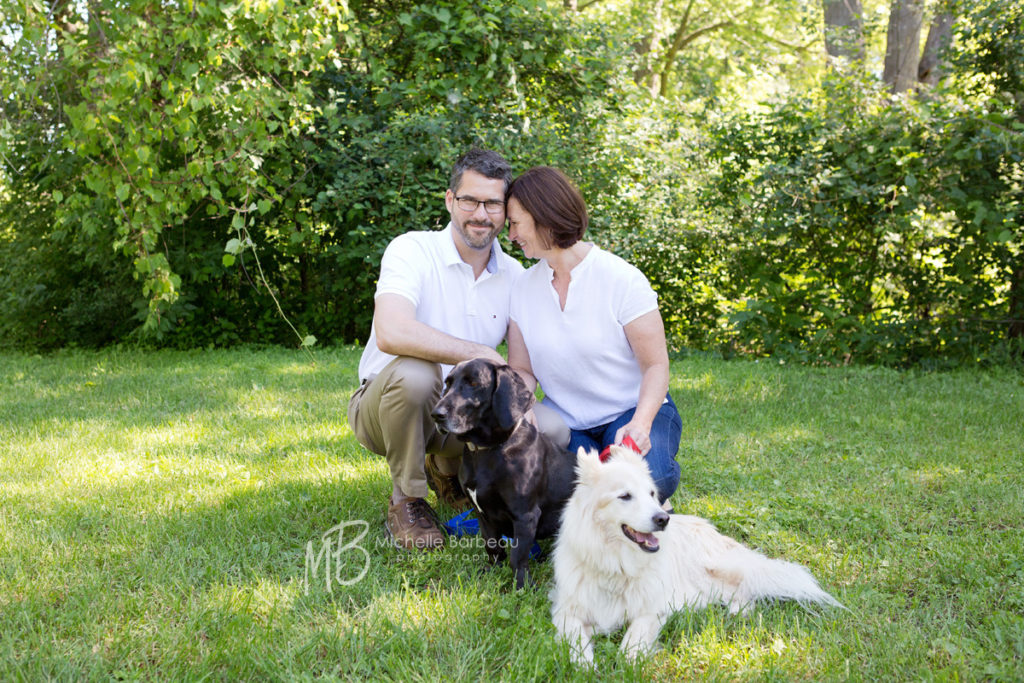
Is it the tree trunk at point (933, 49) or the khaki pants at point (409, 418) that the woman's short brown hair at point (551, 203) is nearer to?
the khaki pants at point (409, 418)

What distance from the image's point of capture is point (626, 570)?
2.39 meters

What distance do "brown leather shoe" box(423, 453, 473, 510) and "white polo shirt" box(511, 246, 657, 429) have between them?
0.64 metres

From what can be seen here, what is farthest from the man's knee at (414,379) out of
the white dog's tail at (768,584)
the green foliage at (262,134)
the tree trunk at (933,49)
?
the tree trunk at (933,49)

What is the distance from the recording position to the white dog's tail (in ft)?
8.43

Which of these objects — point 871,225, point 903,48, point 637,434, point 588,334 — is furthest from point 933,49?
point 637,434

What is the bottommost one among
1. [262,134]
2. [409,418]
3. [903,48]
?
[409,418]

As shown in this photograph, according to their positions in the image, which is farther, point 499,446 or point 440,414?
point 499,446

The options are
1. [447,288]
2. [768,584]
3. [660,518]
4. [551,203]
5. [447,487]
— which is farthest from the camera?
[447,487]

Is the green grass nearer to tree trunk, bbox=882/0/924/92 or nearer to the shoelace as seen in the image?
the shoelace

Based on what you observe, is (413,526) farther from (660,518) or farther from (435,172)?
(435,172)

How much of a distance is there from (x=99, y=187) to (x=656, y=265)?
526cm

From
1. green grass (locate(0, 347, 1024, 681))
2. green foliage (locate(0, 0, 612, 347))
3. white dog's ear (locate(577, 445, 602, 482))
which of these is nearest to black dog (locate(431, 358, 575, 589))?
green grass (locate(0, 347, 1024, 681))

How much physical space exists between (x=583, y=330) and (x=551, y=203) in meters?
0.53

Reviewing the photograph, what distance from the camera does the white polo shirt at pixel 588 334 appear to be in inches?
124
